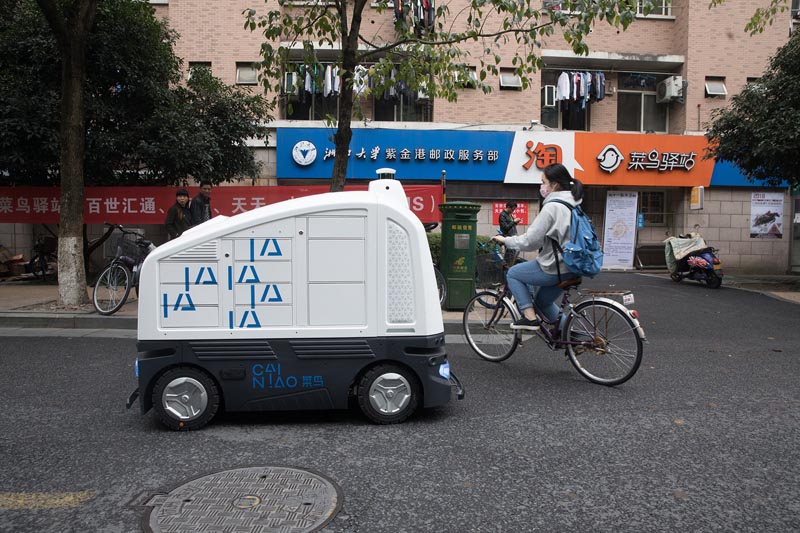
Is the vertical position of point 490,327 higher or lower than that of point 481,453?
higher

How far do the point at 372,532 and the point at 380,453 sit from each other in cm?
95

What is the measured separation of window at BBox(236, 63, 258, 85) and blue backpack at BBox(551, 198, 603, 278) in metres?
13.9

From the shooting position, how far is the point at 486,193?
18.1 meters

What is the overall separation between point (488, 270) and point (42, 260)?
11.3 m

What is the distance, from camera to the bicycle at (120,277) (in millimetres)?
8812

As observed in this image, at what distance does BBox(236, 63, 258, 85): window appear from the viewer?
17.1 metres

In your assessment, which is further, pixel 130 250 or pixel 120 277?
pixel 130 250

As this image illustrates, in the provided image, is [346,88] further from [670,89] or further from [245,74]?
[670,89]

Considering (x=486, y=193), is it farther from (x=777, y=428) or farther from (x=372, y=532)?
(x=372, y=532)

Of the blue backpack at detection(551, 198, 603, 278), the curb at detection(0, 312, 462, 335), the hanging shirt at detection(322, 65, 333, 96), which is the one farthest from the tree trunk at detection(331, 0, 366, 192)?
the hanging shirt at detection(322, 65, 333, 96)

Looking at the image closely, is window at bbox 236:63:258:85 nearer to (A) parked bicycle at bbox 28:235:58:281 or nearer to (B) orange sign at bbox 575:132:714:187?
(A) parked bicycle at bbox 28:235:58:281

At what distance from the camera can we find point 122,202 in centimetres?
1273

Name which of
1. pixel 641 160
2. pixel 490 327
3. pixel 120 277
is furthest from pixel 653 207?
pixel 120 277

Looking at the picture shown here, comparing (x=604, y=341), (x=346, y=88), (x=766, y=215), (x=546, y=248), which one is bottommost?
(x=604, y=341)
